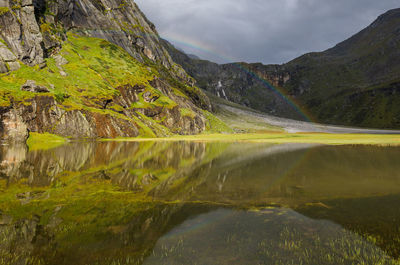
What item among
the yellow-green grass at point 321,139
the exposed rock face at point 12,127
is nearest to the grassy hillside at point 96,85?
the exposed rock face at point 12,127

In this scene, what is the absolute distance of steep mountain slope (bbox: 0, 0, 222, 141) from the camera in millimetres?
Result: 84500

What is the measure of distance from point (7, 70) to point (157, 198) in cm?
11287

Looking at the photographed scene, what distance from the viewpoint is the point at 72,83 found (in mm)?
111375

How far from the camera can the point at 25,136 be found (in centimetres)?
7375

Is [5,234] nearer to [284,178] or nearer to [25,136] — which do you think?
[284,178]

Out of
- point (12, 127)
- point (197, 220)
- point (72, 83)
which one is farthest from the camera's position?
point (72, 83)

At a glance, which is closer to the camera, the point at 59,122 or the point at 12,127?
the point at 12,127

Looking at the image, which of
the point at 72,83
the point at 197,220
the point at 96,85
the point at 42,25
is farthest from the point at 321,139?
the point at 42,25

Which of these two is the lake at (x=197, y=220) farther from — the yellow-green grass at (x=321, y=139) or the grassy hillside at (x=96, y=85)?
the grassy hillside at (x=96, y=85)

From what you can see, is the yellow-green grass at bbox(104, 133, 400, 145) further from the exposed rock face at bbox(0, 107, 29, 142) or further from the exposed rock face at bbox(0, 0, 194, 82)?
the exposed rock face at bbox(0, 0, 194, 82)

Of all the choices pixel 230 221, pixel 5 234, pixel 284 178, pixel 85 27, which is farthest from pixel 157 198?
pixel 85 27

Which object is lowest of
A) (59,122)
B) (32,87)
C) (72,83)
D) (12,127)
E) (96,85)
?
(12,127)

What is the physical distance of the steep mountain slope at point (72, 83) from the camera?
277 feet

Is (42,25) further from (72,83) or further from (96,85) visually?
(96,85)
